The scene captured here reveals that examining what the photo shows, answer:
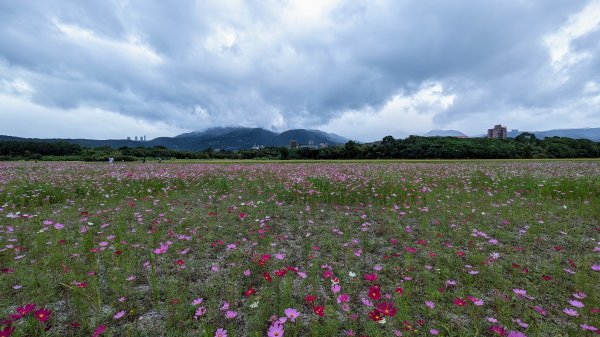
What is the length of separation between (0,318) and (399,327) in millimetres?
4106

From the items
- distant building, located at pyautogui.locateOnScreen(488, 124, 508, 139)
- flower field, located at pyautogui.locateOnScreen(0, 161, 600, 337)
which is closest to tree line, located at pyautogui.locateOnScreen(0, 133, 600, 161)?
flower field, located at pyautogui.locateOnScreen(0, 161, 600, 337)

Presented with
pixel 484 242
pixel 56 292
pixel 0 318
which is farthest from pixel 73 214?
pixel 484 242

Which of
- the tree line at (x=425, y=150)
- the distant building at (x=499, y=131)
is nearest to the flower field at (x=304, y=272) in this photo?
the tree line at (x=425, y=150)

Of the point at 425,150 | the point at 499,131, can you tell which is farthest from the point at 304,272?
the point at 499,131

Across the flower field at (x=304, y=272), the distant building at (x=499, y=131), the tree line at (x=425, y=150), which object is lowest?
the flower field at (x=304, y=272)

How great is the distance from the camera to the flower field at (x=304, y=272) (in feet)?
8.65

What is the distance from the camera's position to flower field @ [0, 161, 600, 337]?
2.64m

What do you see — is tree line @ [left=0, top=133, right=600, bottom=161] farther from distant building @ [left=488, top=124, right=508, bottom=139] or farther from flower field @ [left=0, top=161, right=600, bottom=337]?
distant building @ [left=488, top=124, right=508, bottom=139]

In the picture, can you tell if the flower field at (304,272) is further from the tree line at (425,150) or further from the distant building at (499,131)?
the distant building at (499,131)

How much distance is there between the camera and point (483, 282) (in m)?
3.39

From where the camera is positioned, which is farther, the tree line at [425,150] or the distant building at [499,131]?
the distant building at [499,131]

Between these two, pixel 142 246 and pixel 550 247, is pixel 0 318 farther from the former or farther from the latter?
pixel 550 247

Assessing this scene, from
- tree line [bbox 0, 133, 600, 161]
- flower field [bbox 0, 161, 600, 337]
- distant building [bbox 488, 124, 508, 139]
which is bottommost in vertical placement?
flower field [bbox 0, 161, 600, 337]

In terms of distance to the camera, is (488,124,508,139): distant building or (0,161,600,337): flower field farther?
(488,124,508,139): distant building
